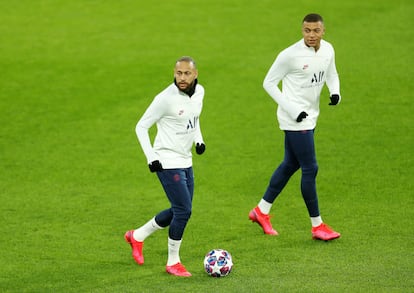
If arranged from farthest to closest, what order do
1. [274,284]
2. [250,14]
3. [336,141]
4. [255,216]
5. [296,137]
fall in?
[250,14], [336,141], [255,216], [296,137], [274,284]

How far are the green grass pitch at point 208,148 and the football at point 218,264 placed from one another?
3.6 inches

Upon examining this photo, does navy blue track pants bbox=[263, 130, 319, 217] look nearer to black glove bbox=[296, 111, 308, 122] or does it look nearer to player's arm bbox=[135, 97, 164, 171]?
black glove bbox=[296, 111, 308, 122]

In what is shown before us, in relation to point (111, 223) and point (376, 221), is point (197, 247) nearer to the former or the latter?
point (111, 223)

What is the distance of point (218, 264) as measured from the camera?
9016 millimetres

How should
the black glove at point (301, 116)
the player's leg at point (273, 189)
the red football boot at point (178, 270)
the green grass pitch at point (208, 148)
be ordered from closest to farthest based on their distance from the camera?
1. the red football boot at point (178, 270)
2. the green grass pitch at point (208, 148)
3. the black glove at point (301, 116)
4. the player's leg at point (273, 189)

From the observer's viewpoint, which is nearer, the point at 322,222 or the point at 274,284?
the point at 274,284

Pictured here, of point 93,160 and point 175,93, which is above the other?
point 175,93

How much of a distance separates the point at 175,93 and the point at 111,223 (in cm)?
275

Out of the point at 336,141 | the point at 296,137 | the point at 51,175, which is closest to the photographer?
the point at 296,137

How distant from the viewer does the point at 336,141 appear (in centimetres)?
1426

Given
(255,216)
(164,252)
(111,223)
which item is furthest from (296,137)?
(111,223)

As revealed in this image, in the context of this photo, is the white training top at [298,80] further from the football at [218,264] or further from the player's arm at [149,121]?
the football at [218,264]

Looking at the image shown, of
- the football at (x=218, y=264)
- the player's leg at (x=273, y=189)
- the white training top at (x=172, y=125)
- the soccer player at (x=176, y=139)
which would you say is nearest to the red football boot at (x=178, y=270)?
the soccer player at (x=176, y=139)

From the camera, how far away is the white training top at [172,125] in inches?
353
